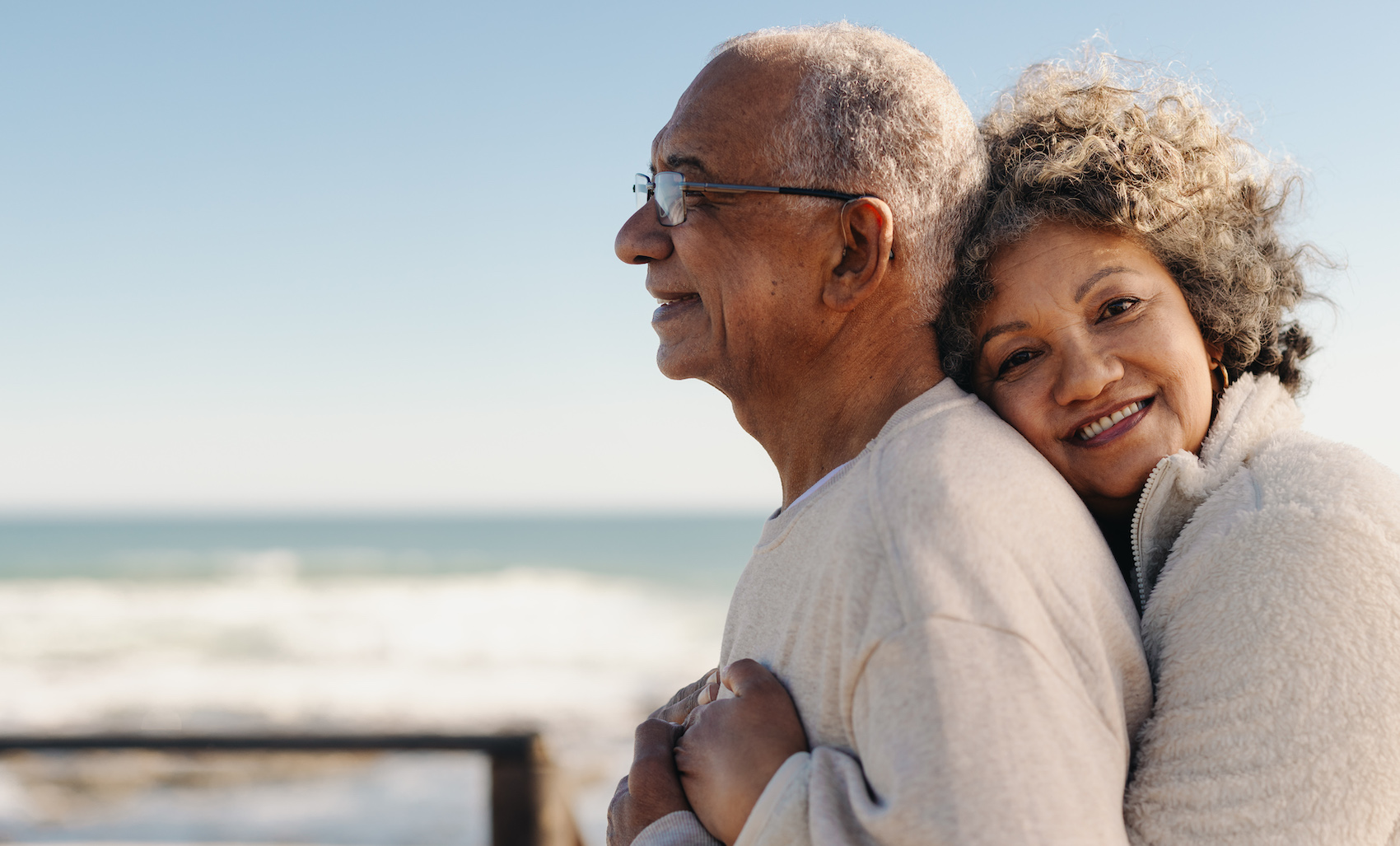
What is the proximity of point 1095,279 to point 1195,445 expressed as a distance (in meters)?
0.31

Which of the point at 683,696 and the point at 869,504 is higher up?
the point at 869,504

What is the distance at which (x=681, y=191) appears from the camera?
1583 mm

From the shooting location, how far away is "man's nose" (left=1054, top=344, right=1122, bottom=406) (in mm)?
1400

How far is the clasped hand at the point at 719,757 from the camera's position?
1118 mm

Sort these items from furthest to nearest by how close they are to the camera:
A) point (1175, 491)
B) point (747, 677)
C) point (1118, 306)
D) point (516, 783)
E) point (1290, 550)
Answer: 1. point (516, 783)
2. point (1118, 306)
3. point (1175, 491)
4. point (747, 677)
5. point (1290, 550)

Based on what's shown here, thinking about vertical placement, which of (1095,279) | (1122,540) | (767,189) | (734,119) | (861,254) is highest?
(734,119)

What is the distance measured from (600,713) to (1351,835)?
12944mm

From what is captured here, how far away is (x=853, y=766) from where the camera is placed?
1.02m

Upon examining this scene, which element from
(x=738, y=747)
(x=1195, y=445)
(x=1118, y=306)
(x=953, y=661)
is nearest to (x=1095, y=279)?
(x=1118, y=306)

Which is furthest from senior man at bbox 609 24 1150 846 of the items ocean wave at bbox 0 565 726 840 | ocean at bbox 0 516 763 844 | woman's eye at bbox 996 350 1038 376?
ocean wave at bbox 0 565 726 840

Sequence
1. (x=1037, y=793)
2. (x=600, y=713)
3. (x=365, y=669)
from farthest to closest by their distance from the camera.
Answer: (x=365, y=669) < (x=600, y=713) < (x=1037, y=793)

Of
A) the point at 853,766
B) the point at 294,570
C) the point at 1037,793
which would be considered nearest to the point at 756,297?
the point at 853,766

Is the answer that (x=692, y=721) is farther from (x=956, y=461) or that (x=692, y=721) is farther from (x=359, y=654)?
(x=359, y=654)

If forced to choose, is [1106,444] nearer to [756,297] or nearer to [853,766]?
[756,297]
